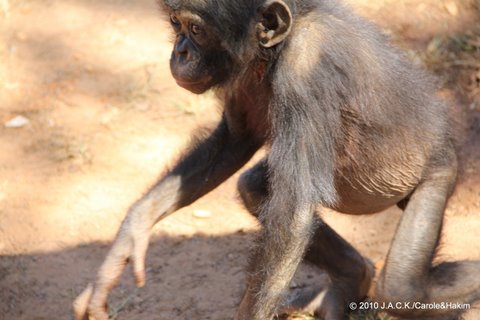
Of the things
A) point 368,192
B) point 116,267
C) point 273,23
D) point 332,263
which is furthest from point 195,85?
point 332,263

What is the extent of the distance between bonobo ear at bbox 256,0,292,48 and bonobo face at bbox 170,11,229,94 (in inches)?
12.2

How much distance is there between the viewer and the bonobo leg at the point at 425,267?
5.55 meters

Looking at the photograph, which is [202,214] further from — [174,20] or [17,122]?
[174,20]

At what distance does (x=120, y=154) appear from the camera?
8.49 metres

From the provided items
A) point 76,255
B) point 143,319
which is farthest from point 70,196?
point 143,319

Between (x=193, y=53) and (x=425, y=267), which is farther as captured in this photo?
(x=425, y=267)

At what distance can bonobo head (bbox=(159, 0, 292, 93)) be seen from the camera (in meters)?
5.24

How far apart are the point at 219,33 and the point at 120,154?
3.41 m

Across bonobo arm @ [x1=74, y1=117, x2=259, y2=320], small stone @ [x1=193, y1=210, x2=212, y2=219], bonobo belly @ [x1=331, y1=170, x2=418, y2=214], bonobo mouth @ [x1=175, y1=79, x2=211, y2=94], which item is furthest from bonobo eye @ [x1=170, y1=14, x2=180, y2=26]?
small stone @ [x1=193, y1=210, x2=212, y2=219]

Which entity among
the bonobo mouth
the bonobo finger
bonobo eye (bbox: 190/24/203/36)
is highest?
bonobo eye (bbox: 190/24/203/36)

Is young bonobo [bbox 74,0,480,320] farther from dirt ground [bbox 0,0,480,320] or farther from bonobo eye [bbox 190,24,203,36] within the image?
dirt ground [bbox 0,0,480,320]

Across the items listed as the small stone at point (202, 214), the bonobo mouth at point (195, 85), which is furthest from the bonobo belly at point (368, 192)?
the small stone at point (202, 214)

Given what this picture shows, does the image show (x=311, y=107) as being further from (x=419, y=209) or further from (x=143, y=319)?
(x=143, y=319)

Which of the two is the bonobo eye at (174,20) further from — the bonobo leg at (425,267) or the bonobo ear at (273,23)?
the bonobo leg at (425,267)
